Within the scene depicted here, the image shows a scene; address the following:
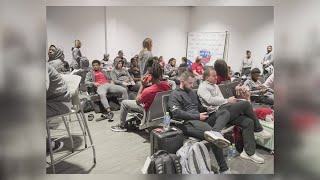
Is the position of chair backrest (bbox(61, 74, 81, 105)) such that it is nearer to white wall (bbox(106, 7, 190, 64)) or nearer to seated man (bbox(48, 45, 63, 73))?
seated man (bbox(48, 45, 63, 73))

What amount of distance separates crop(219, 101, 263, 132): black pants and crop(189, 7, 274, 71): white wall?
0.32 m

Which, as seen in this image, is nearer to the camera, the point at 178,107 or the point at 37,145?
the point at 37,145

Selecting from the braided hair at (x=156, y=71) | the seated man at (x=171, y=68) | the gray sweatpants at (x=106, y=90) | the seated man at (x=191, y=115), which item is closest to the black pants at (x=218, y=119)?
the seated man at (x=191, y=115)

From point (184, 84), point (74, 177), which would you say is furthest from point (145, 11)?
point (74, 177)

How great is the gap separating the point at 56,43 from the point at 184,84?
1101mm

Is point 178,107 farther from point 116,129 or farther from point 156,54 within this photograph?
point 116,129

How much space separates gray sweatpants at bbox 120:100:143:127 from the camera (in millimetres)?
3111

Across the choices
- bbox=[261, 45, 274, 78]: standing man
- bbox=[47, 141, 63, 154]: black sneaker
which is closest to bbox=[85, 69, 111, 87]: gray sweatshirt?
bbox=[47, 141, 63, 154]: black sneaker

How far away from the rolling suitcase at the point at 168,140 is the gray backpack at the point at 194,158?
7cm

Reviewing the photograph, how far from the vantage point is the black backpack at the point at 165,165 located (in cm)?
212

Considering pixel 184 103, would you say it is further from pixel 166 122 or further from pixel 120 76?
pixel 120 76

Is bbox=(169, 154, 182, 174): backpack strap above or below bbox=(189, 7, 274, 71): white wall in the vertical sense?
A: below

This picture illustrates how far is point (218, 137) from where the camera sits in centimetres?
240

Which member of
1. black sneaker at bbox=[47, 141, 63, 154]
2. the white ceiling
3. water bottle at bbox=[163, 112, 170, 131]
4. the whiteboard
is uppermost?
the white ceiling
